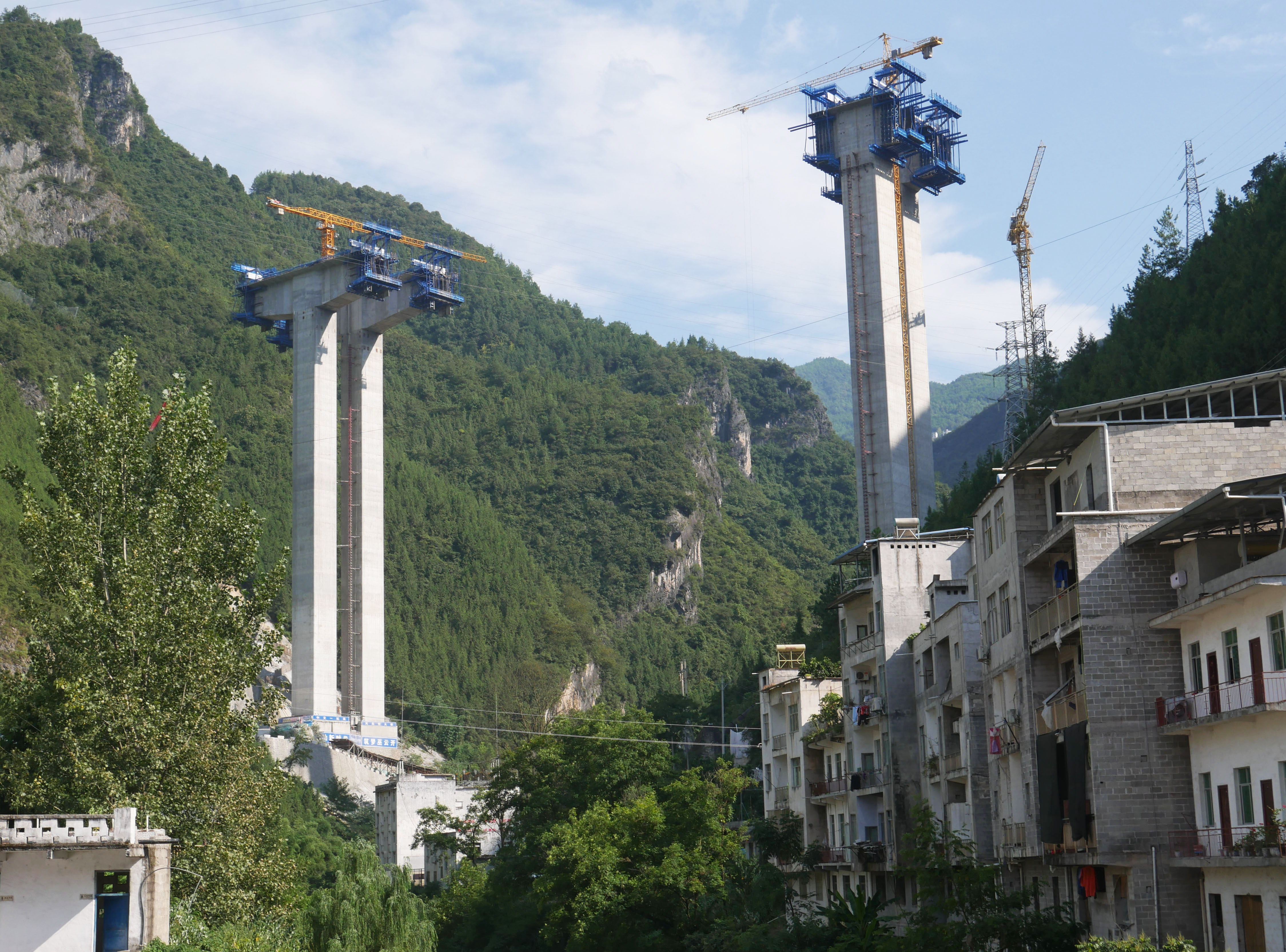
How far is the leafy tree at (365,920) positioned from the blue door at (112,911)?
12.5 meters

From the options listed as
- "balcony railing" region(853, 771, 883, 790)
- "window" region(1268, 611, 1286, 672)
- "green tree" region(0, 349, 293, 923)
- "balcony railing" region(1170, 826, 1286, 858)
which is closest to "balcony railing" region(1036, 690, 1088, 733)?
Result: "balcony railing" region(1170, 826, 1286, 858)

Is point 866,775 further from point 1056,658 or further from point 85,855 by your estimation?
point 85,855

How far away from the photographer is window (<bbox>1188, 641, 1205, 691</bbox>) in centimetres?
2723

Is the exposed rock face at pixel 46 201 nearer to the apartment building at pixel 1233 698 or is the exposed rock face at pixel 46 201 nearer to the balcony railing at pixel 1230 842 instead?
the apartment building at pixel 1233 698

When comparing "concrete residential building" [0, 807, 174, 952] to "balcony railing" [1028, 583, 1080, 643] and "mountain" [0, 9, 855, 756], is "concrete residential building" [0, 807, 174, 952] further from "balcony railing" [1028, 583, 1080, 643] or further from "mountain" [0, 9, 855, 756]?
"mountain" [0, 9, 855, 756]

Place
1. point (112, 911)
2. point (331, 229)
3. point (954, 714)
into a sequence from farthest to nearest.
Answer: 1. point (331, 229)
2. point (954, 714)
3. point (112, 911)

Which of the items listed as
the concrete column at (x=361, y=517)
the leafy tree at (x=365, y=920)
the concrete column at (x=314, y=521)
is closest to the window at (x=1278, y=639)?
the leafy tree at (x=365, y=920)

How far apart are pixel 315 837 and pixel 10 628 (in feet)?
80.4

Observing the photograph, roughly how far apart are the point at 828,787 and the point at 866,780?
4.45 metres

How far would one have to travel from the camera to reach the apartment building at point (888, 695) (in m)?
45.2

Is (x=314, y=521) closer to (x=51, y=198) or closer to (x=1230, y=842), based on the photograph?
(x=1230, y=842)

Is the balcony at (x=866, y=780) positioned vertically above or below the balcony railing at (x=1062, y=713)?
below

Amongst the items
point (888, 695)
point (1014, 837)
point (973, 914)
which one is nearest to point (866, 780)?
point (888, 695)

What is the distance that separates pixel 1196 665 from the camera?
90.3 feet
